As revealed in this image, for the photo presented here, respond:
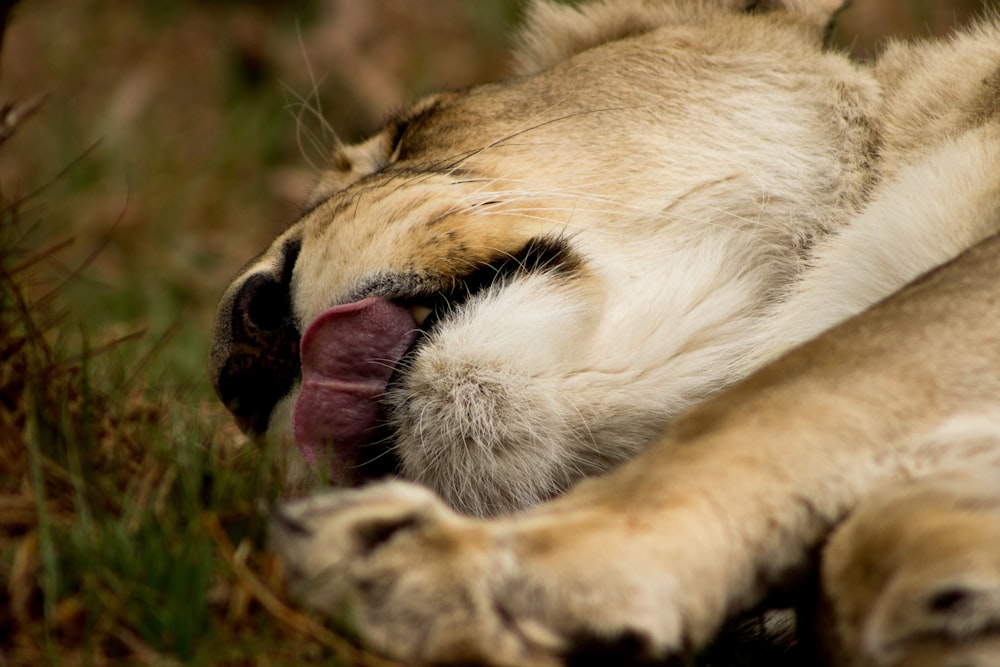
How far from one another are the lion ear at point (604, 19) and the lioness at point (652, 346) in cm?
1

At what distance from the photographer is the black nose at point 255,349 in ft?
7.72

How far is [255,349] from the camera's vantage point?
7.72 feet

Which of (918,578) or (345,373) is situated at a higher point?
(345,373)

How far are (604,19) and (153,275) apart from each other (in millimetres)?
2718

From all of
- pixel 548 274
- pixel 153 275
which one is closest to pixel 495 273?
pixel 548 274

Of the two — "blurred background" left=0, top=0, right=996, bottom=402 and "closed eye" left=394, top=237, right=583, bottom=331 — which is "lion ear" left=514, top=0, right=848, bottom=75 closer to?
"closed eye" left=394, top=237, right=583, bottom=331

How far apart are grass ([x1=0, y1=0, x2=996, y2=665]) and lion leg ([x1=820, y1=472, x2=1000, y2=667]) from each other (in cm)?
64

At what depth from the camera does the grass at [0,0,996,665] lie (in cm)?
167

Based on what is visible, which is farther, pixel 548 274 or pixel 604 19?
pixel 604 19

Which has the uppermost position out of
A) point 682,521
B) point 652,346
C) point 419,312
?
point 419,312

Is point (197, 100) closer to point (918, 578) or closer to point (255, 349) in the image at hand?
point (255, 349)

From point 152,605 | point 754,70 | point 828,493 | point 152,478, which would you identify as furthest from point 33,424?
point 754,70

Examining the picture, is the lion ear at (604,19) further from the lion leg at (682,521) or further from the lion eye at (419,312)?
the lion leg at (682,521)

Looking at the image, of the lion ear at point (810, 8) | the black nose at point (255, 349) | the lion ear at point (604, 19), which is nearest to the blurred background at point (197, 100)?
the lion ear at point (604, 19)
